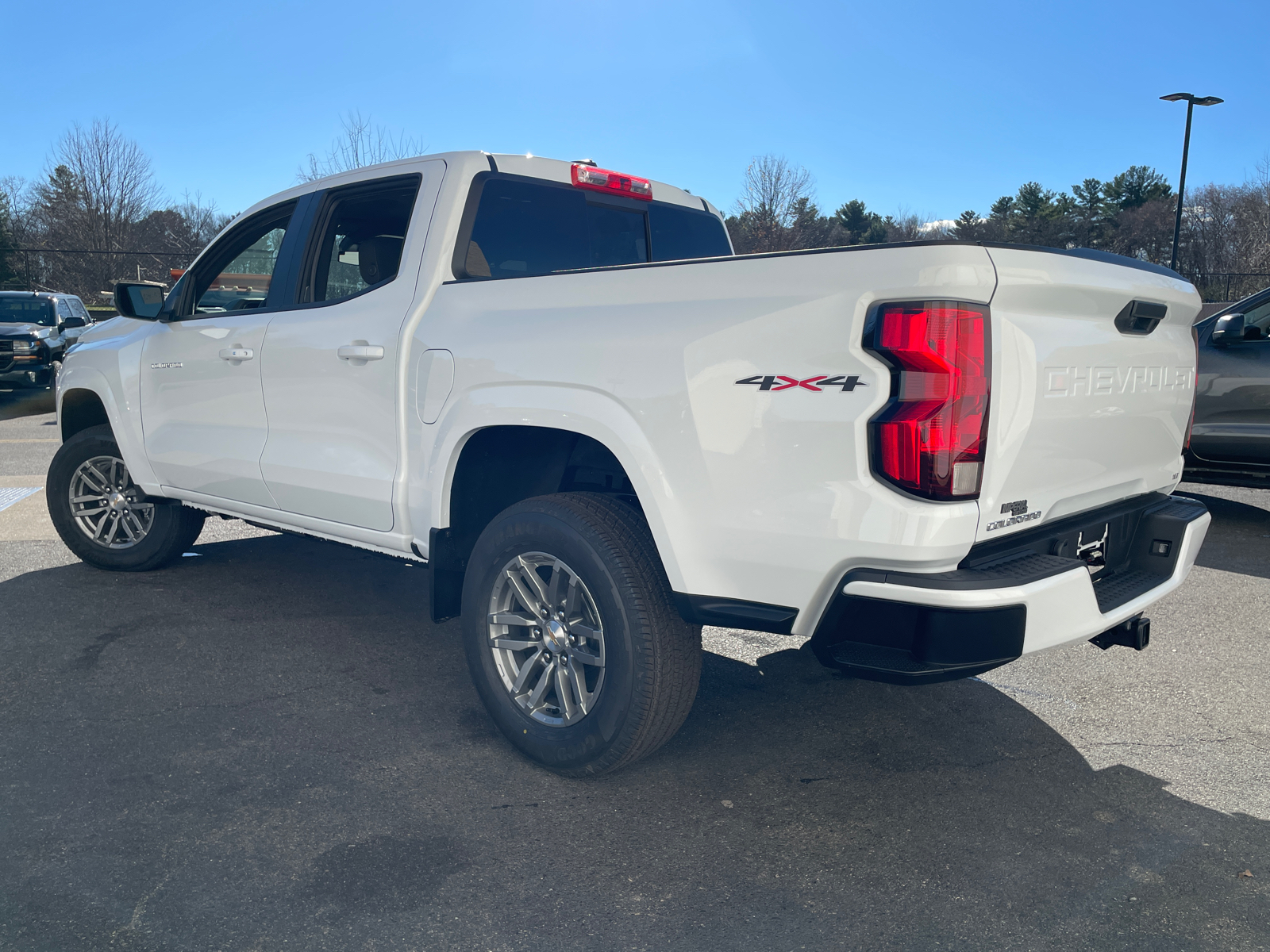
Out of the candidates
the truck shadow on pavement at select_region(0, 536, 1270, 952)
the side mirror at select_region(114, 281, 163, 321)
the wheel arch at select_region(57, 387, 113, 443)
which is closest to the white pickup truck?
the truck shadow on pavement at select_region(0, 536, 1270, 952)

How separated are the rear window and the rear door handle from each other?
A: 427mm

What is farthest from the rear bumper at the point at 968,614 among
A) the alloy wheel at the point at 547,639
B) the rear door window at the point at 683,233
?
the rear door window at the point at 683,233

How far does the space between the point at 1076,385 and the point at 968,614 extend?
0.77 meters

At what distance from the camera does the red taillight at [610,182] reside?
4.10 metres

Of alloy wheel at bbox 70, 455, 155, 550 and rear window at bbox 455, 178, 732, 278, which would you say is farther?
alloy wheel at bbox 70, 455, 155, 550

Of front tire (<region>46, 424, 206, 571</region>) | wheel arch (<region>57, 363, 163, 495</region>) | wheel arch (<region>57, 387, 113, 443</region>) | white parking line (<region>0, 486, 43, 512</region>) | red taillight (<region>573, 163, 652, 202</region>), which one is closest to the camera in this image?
red taillight (<region>573, 163, 652, 202</region>)

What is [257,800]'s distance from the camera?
2971 mm

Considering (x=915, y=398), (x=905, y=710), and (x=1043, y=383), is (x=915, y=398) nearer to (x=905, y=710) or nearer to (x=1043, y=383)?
(x=1043, y=383)

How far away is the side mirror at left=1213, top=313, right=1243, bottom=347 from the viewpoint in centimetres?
675

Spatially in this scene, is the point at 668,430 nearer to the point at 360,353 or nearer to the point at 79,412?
the point at 360,353

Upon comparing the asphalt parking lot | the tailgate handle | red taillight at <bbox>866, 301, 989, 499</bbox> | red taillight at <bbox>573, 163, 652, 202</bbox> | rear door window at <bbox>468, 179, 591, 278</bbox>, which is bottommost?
the asphalt parking lot

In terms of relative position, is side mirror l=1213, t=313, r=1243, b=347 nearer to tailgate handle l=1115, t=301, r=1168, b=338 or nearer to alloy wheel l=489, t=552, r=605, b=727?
tailgate handle l=1115, t=301, r=1168, b=338

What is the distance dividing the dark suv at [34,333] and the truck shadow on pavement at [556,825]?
14.1 metres

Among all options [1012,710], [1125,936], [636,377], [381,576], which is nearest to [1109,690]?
[1012,710]
